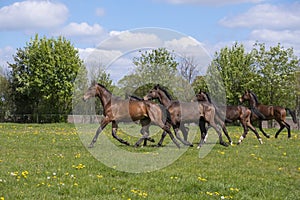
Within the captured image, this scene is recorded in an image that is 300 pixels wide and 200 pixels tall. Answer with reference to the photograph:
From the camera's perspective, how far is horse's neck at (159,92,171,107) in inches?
717

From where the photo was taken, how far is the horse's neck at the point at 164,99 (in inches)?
717

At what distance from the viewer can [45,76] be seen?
171 ft

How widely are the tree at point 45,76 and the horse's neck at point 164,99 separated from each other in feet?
110

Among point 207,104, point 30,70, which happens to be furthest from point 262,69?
point 207,104

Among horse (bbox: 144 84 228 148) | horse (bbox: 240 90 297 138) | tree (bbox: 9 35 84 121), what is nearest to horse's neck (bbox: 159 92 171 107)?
horse (bbox: 144 84 228 148)

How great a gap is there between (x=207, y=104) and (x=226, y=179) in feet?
26.6

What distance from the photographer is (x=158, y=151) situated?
1597cm

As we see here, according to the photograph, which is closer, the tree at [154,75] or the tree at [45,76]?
the tree at [154,75]

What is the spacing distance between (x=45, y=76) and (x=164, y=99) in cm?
3606

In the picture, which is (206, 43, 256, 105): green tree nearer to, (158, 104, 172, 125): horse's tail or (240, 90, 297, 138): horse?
(240, 90, 297, 138): horse

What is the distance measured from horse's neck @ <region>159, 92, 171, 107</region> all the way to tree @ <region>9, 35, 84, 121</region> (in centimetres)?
3361

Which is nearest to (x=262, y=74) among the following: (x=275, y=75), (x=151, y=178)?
(x=275, y=75)

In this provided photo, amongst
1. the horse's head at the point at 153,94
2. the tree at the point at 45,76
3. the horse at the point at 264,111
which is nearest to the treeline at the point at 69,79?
the tree at the point at 45,76

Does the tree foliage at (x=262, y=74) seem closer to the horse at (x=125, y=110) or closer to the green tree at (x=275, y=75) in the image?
the green tree at (x=275, y=75)
